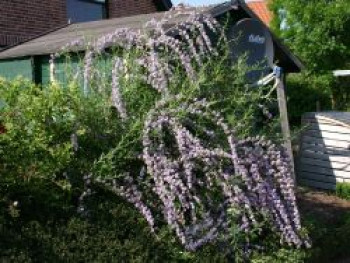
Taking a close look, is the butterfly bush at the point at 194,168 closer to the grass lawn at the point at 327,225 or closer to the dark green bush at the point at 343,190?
the grass lawn at the point at 327,225

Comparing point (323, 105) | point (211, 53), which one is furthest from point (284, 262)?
point (323, 105)

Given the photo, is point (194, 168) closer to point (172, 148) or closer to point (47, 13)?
point (172, 148)

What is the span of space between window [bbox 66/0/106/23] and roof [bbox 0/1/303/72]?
2894mm

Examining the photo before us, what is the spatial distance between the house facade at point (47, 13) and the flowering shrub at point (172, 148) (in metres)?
7.24

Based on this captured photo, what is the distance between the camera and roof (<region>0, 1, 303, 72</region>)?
998 cm

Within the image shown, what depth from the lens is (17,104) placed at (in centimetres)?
598

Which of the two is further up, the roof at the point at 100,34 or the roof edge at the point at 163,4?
the roof edge at the point at 163,4

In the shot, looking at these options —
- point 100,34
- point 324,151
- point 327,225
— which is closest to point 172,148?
point 327,225

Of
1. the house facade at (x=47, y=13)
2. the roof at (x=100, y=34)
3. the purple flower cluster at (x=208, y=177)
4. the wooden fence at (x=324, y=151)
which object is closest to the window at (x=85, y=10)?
the house facade at (x=47, y=13)

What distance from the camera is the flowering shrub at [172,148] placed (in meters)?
5.91

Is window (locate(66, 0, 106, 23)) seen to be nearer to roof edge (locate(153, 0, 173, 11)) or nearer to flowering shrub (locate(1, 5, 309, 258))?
roof edge (locate(153, 0, 173, 11))

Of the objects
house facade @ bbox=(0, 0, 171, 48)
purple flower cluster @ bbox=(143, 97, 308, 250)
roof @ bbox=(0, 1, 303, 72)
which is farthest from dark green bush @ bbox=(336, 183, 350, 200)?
house facade @ bbox=(0, 0, 171, 48)

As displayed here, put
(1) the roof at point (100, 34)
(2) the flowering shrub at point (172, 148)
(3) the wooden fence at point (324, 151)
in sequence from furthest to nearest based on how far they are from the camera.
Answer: (3) the wooden fence at point (324, 151) < (1) the roof at point (100, 34) < (2) the flowering shrub at point (172, 148)

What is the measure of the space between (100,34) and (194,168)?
4.01 meters
